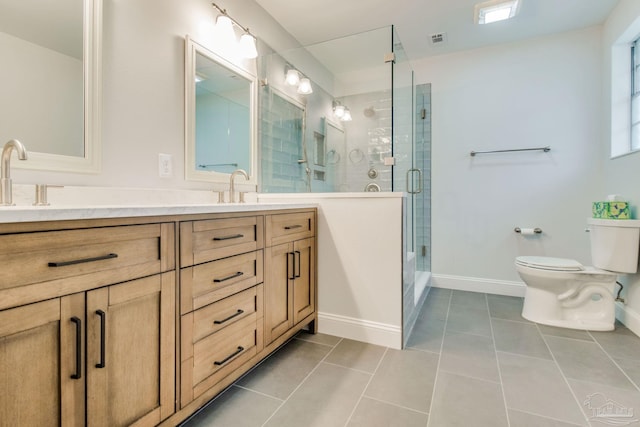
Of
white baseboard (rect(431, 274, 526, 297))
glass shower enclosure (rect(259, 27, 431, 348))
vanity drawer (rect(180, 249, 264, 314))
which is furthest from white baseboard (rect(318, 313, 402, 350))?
white baseboard (rect(431, 274, 526, 297))

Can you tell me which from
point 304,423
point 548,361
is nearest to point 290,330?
point 304,423

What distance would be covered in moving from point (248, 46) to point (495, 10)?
1.88 m

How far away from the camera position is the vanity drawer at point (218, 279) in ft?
3.67

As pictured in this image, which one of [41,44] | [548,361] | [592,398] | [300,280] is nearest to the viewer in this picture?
[41,44]

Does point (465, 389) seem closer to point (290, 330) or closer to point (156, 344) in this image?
point (290, 330)

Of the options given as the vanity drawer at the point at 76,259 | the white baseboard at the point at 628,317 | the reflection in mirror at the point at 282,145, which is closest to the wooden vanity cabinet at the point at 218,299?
the vanity drawer at the point at 76,259

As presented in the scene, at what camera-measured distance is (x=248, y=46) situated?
2.13 m

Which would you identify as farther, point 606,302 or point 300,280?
point 606,302

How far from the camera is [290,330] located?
177 centimetres

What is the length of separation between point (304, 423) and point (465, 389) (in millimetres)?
775

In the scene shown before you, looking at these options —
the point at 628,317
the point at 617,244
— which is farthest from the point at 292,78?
the point at 628,317

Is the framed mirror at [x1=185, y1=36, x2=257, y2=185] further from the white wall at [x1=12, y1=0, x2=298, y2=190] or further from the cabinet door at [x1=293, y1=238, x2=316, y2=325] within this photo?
the cabinet door at [x1=293, y1=238, x2=316, y2=325]

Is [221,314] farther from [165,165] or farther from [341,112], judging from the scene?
[341,112]

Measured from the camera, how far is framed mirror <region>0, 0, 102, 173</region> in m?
1.11
